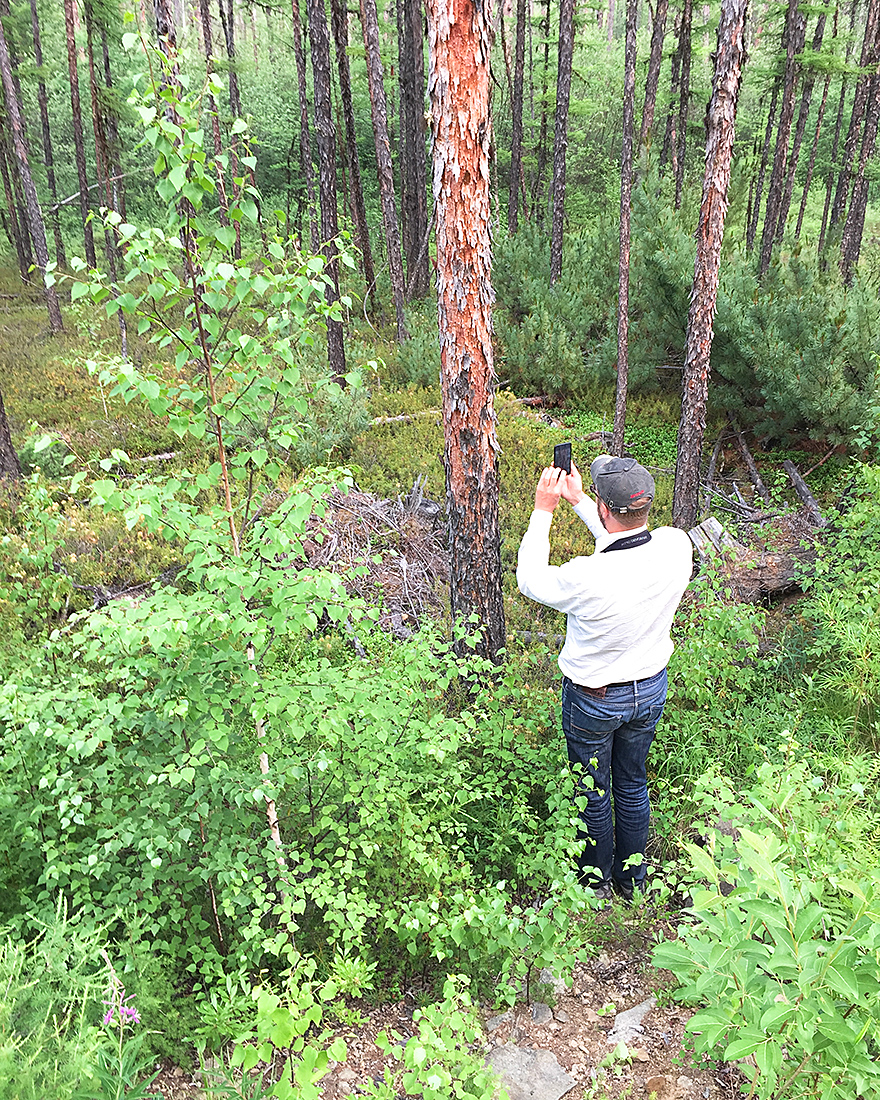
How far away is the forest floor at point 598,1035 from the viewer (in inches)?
100

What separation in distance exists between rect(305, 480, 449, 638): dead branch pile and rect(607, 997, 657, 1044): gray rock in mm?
3533

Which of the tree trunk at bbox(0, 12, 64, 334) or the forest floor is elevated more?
the tree trunk at bbox(0, 12, 64, 334)

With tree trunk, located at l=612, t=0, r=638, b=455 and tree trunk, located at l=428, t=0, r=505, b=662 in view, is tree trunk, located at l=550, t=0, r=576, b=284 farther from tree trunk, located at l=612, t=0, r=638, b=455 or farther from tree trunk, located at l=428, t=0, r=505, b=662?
tree trunk, located at l=428, t=0, r=505, b=662

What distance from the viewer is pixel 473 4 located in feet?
12.1

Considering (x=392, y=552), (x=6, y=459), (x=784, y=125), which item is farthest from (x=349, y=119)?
(x=392, y=552)

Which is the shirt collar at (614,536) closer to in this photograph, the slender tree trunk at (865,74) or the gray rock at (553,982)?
the gray rock at (553,982)

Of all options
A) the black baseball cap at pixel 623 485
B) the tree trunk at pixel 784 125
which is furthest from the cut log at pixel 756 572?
the tree trunk at pixel 784 125

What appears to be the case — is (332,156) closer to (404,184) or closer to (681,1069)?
(404,184)

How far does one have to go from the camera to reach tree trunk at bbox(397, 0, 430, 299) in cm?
1638

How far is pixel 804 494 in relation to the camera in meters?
8.73

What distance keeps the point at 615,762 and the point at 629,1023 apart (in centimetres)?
115

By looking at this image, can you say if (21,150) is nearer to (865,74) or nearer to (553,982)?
(865,74)

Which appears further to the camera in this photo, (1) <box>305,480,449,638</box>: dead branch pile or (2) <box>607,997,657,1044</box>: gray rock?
(1) <box>305,480,449,638</box>: dead branch pile

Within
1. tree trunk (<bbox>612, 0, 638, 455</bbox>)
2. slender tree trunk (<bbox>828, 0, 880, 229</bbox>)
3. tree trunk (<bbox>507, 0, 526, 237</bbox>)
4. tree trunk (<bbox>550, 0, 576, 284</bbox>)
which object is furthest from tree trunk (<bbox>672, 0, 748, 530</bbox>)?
tree trunk (<bbox>507, 0, 526, 237</bbox>)
